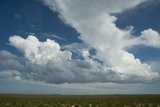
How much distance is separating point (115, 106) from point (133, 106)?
513 cm

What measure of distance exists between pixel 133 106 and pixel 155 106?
18.1 ft

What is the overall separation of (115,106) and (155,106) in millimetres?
10016

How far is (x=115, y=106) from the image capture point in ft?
218

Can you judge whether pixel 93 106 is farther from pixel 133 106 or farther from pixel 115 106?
pixel 133 106

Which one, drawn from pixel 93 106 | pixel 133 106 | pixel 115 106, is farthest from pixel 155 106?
pixel 93 106

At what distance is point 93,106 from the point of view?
67625 mm

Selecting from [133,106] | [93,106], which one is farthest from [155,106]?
[93,106]

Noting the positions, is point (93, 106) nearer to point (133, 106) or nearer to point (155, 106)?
point (133, 106)

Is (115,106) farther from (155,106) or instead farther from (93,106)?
(155,106)

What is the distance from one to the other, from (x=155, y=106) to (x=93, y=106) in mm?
15609

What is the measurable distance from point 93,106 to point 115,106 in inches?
223

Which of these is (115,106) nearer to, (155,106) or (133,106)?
(133,106)

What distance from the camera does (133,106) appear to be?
67938 mm

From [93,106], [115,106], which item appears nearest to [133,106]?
[115,106]
